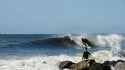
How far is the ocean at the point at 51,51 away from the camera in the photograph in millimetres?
20297

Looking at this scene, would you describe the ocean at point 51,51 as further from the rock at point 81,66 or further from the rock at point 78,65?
the rock at point 81,66

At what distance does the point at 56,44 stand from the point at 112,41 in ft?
36.3

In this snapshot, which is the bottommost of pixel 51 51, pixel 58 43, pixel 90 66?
pixel 58 43

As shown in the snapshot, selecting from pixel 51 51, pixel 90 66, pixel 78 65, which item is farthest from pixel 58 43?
pixel 90 66

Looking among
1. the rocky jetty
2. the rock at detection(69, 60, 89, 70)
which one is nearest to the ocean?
the rocky jetty

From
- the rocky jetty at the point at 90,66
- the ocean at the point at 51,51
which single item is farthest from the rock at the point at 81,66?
the ocean at the point at 51,51

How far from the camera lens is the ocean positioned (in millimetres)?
20297

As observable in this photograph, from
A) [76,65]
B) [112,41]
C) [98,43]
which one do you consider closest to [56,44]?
[98,43]

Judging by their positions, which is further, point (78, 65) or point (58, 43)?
point (58, 43)

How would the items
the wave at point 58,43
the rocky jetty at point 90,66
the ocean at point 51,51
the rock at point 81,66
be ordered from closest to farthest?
1. the rocky jetty at point 90,66
2. the rock at point 81,66
3. the ocean at point 51,51
4. the wave at point 58,43

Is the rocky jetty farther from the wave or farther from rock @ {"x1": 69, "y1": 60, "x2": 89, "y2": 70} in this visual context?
the wave

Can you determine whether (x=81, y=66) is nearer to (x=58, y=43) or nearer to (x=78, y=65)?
(x=78, y=65)

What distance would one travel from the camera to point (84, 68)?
17.6 m

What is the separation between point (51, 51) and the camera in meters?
32.9
